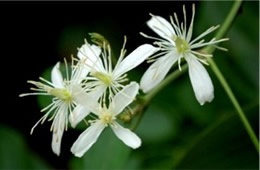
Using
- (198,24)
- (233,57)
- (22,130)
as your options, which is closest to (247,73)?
(233,57)

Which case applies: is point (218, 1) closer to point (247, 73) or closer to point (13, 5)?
point (247, 73)

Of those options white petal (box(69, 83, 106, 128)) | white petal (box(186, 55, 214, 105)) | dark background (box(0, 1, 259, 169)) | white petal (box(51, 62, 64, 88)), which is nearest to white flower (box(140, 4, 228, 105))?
white petal (box(186, 55, 214, 105))

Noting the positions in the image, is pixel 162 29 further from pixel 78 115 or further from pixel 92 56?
pixel 78 115

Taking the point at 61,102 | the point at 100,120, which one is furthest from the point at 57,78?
the point at 100,120

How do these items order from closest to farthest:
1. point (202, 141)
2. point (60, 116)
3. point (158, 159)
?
point (60, 116)
point (202, 141)
point (158, 159)

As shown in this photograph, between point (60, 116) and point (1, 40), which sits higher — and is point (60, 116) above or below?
below
